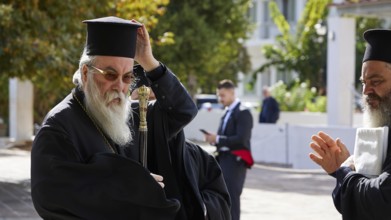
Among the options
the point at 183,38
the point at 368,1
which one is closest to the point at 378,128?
the point at 368,1

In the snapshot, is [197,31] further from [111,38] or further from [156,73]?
[111,38]

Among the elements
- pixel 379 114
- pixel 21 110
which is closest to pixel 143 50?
pixel 379 114

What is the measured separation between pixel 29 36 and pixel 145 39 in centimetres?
970

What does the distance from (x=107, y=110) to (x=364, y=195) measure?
1335 mm

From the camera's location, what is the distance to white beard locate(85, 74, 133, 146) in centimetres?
394

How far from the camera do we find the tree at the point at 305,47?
121ft

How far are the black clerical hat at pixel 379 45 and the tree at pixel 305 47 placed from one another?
3181 cm

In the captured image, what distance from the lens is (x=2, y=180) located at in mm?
15234

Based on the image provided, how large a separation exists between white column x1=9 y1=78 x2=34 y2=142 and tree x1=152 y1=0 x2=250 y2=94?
393cm

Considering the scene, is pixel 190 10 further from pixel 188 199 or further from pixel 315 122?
pixel 188 199

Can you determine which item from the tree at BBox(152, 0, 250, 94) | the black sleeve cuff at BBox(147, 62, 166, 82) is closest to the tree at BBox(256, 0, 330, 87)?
the tree at BBox(152, 0, 250, 94)

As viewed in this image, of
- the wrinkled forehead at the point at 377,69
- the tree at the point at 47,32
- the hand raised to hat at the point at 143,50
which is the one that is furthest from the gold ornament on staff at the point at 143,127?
the tree at the point at 47,32

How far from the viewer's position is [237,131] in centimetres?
977

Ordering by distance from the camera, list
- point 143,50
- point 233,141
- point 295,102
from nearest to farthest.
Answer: point 143,50, point 233,141, point 295,102
